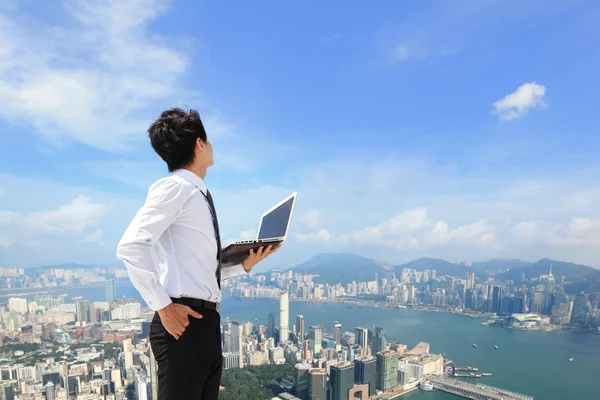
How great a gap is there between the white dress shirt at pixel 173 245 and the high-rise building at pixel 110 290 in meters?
7.46

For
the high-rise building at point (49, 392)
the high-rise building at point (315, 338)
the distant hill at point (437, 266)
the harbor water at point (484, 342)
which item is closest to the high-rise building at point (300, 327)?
the harbor water at point (484, 342)

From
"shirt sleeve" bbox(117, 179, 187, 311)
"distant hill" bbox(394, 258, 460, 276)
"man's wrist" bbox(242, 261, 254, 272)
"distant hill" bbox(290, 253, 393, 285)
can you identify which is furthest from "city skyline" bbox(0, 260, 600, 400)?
"shirt sleeve" bbox(117, 179, 187, 311)

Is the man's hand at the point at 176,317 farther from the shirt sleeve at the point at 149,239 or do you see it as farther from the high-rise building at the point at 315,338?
the high-rise building at the point at 315,338

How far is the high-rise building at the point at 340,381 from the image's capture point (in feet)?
22.4

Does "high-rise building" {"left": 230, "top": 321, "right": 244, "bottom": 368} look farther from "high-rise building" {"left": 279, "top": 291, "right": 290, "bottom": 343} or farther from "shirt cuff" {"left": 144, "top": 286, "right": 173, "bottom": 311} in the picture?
"shirt cuff" {"left": 144, "top": 286, "right": 173, "bottom": 311}

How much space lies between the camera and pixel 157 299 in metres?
0.51

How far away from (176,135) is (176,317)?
0.29 metres

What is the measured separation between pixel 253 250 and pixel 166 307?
9.0 inches

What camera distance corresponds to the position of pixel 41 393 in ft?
15.6

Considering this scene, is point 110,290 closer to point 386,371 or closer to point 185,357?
point 386,371

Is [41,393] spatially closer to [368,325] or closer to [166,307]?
[166,307]

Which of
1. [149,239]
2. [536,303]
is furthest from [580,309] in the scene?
[149,239]

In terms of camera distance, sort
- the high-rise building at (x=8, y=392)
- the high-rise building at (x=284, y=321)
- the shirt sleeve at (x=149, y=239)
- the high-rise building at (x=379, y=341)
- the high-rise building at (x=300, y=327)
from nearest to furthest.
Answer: the shirt sleeve at (x=149, y=239) < the high-rise building at (x=8, y=392) < the high-rise building at (x=379, y=341) < the high-rise building at (x=284, y=321) < the high-rise building at (x=300, y=327)

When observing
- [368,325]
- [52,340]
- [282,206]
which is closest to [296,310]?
[368,325]
